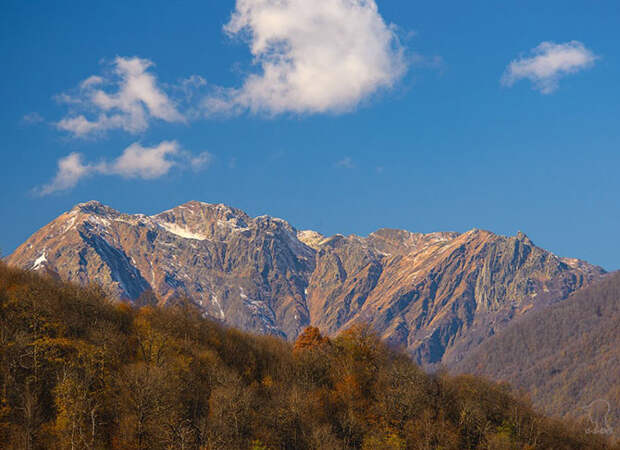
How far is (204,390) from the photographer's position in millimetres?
132875

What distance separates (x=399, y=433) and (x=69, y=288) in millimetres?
80008

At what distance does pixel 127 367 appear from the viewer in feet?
408

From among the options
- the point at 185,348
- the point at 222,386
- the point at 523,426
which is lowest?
the point at 523,426

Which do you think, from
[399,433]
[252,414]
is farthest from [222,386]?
[399,433]

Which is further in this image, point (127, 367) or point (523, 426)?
point (523, 426)

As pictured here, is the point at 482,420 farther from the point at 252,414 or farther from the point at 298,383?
the point at 252,414

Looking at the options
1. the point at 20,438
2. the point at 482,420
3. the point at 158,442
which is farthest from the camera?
the point at 482,420

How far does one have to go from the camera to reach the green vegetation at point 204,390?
106 m

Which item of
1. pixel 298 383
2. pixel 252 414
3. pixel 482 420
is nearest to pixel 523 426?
pixel 482 420

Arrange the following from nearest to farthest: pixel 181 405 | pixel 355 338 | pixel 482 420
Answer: pixel 181 405, pixel 482 420, pixel 355 338

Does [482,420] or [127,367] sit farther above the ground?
[127,367]

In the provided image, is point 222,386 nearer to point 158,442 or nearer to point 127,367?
point 127,367

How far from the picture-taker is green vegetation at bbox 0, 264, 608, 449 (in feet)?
347

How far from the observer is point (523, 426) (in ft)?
506
